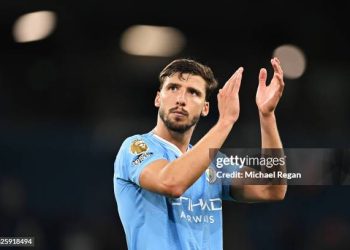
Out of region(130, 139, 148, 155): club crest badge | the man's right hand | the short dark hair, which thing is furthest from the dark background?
the man's right hand

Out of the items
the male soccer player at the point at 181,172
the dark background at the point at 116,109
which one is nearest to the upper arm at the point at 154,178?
the male soccer player at the point at 181,172

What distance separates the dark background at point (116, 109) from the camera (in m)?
3.11

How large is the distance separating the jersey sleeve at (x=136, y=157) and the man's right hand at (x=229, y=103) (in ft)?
0.80

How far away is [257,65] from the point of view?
11.1 feet

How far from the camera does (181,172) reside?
152 centimetres

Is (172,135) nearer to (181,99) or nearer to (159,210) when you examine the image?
(181,99)

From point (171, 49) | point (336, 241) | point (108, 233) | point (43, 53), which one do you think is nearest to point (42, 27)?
point (43, 53)

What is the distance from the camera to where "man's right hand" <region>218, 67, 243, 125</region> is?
1580 millimetres

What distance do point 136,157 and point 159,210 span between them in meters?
0.18

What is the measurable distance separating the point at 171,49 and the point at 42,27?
2.57ft

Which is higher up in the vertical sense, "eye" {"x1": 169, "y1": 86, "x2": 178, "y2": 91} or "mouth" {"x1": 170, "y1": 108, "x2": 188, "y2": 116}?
"eye" {"x1": 169, "y1": 86, "x2": 178, "y2": 91}

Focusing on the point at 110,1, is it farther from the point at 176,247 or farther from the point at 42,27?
the point at 176,247

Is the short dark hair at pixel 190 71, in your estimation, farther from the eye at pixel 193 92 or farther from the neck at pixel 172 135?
the neck at pixel 172 135

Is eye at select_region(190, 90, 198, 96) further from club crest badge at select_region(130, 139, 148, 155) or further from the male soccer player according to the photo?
club crest badge at select_region(130, 139, 148, 155)
